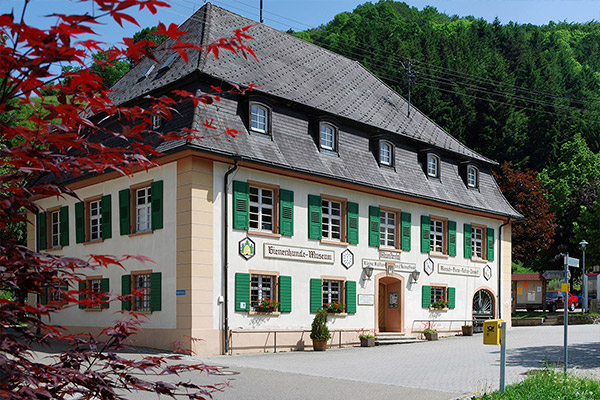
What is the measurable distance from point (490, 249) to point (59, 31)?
1145 inches

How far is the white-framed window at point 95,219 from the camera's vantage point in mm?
22375

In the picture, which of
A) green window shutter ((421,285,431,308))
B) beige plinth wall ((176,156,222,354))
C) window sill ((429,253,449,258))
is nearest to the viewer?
beige plinth wall ((176,156,222,354))

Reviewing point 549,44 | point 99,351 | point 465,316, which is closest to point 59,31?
point 99,351

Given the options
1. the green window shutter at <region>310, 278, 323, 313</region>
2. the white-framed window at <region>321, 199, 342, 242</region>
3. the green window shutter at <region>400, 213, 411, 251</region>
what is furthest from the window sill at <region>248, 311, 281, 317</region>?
the green window shutter at <region>400, 213, 411, 251</region>

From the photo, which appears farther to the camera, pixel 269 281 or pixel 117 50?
pixel 269 281

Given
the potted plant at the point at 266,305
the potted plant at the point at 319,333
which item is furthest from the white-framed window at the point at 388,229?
the potted plant at the point at 266,305

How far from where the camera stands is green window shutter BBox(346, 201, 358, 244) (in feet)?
75.8

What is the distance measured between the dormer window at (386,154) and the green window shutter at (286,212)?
5223 millimetres

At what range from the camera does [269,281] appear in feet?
67.5

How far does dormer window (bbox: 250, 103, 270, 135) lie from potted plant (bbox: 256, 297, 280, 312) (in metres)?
4.87

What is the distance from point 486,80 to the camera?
65.4 meters

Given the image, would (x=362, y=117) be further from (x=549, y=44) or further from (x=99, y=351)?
(x=549, y=44)

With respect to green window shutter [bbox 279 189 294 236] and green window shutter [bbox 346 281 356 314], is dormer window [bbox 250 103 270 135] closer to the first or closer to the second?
green window shutter [bbox 279 189 294 236]

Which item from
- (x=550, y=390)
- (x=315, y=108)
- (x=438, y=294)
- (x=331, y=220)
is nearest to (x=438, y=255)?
(x=438, y=294)
